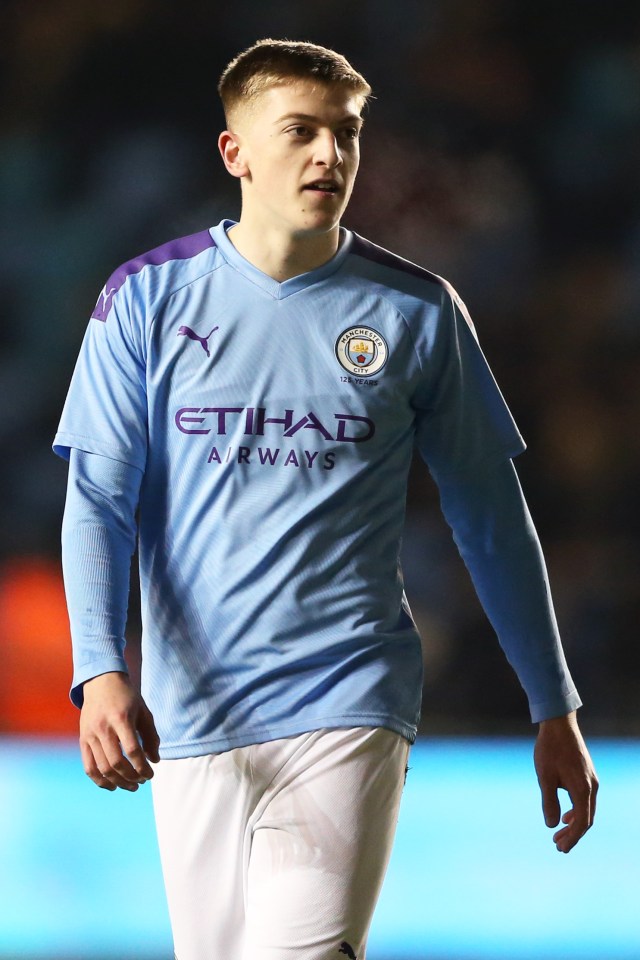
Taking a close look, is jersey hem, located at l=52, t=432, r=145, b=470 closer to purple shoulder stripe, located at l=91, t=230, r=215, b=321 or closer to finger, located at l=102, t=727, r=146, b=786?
purple shoulder stripe, located at l=91, t=230, r=215, b=321

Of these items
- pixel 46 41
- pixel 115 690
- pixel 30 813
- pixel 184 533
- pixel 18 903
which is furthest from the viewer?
pixel 46 41

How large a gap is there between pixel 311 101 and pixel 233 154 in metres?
→ 0.18

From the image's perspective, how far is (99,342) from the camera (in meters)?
2.04

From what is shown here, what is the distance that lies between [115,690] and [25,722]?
406cm

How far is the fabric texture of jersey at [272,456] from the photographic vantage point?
6.31ft

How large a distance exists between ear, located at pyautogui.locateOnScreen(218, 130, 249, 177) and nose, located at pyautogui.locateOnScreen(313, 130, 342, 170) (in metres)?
0.15

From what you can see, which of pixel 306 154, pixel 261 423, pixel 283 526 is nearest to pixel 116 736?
pixel 283 526

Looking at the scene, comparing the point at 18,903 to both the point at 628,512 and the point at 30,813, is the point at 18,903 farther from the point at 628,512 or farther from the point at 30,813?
the point at 628,512

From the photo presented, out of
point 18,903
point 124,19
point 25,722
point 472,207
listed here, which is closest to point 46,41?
point 124,19

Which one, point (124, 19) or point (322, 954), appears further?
point (124, 19)

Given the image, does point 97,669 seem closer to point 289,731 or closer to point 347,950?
point 289,731

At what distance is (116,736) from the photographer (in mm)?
1732

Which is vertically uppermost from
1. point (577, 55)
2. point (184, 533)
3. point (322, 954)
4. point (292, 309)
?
point (577, 55)

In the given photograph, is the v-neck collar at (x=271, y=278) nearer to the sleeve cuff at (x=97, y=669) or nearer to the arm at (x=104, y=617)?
the arm at (x=104, y=617)
